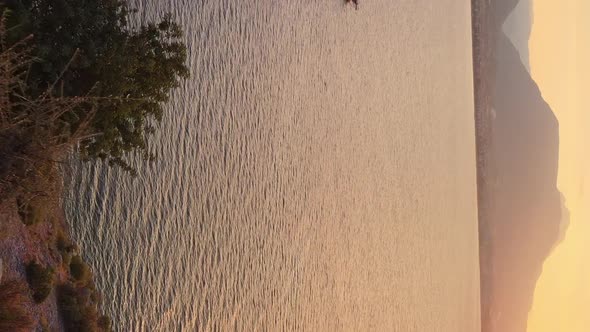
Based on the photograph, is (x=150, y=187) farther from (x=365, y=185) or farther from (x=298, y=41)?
(x=365, y=185)

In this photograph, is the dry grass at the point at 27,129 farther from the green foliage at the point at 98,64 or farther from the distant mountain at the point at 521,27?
the distant mountain at the point at 521,27

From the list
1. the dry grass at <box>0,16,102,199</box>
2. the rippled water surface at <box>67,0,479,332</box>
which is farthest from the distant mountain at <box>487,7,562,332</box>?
the dry grass at <box>0,16,102,199</box>

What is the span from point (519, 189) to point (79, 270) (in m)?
22.2

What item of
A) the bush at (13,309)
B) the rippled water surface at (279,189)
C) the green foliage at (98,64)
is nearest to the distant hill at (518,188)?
the rippled water surface at (279,189)

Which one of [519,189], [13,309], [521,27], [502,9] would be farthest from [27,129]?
[521,27]

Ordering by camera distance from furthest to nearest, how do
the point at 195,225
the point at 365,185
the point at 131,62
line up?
the point at 365,185, the point at 195,225, the point at 131,62

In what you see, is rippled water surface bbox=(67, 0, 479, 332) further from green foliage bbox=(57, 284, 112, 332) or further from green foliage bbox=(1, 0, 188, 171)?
green foliage bbox=(1, 0, 188, 171)

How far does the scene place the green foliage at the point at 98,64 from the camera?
4223 mm

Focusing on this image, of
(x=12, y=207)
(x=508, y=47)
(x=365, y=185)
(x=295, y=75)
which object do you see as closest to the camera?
(x=12, y=207)

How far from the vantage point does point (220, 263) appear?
23.2 ft

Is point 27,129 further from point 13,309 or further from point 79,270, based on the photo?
point 79,270

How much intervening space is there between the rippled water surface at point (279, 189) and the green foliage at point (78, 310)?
1.49 ft

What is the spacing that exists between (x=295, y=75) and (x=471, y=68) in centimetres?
1269

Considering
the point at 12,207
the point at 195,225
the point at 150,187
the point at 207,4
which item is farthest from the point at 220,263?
the point at 12,207
